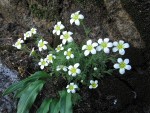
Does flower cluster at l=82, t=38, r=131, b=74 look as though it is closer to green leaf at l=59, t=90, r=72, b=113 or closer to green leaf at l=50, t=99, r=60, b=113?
green leaf at l=59, t=90, r=72, b=113

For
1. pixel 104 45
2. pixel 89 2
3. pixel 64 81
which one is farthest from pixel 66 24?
pixel 104 45

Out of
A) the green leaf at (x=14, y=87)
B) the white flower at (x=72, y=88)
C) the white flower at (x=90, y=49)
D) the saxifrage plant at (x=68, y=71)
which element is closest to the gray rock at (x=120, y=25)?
the saxifrage plant at (x=68, y=71)

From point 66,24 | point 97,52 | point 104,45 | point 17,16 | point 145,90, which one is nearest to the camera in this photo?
point 104,45

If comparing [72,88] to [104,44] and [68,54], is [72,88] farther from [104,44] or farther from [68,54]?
[104,44]

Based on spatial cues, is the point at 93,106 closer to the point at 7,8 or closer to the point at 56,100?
the point at 56,100

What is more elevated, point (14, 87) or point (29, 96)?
point (14, 87)

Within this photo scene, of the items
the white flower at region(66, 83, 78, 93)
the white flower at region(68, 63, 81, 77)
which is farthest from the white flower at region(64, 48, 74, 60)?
the white flower at region(66, 83, 78, 93)

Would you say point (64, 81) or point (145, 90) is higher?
point (64, 81)

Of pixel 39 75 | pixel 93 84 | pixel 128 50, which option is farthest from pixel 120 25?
pixel 39 75
